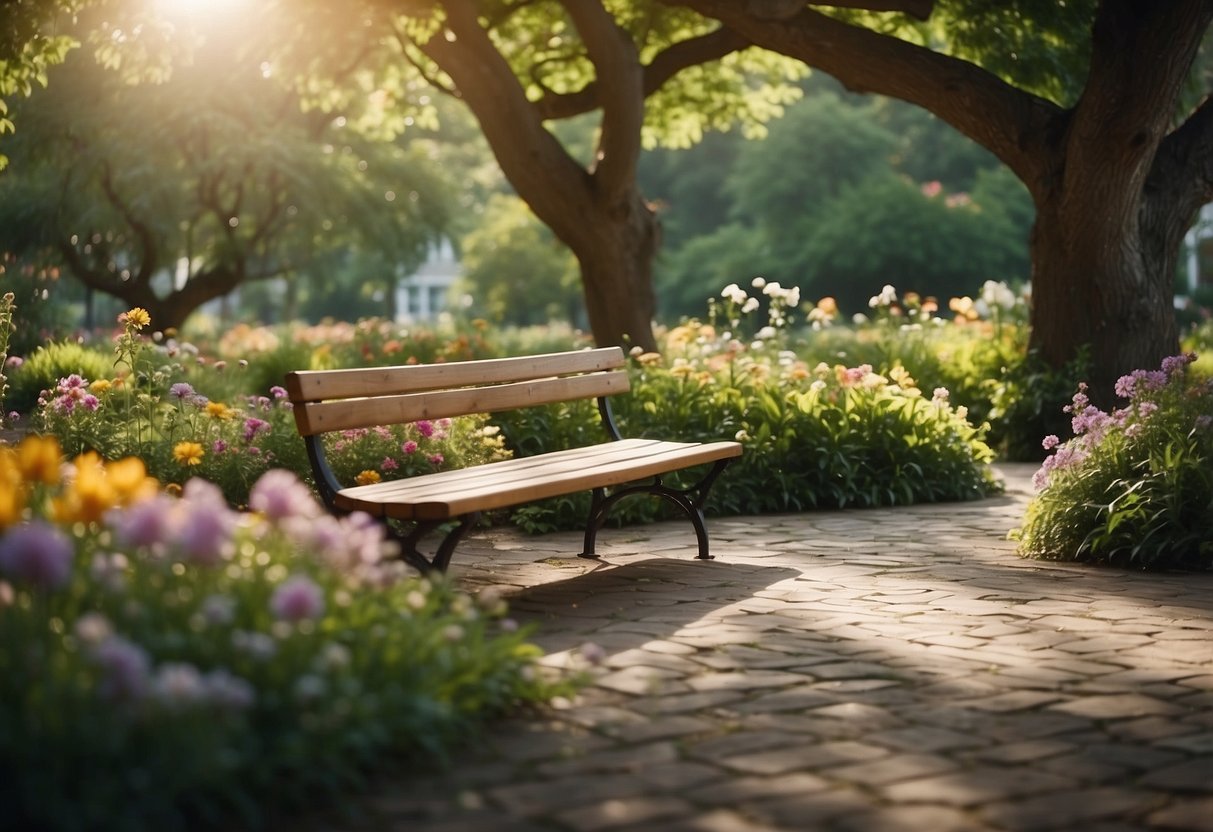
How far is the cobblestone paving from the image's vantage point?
3.34 m

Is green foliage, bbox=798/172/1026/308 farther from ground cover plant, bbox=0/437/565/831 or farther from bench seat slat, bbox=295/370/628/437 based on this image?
ground cover plant, bbox=0/437/565/831

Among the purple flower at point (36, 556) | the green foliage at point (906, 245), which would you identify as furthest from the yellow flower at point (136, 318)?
the green foliage at point (906, 245)

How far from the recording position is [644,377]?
1038 cm

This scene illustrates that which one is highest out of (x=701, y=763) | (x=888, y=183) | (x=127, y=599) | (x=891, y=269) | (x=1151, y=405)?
(x=888, y=183)

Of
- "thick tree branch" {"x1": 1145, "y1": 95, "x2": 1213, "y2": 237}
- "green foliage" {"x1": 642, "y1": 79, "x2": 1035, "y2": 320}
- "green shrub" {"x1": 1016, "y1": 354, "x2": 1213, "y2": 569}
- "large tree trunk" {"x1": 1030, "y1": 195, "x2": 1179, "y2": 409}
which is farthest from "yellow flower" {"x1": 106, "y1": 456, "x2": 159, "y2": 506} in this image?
"green foliage" {"x1": 642, "y1": 79, "x2": 1035, "y2": 320}

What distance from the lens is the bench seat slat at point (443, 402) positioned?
5543 millimetres

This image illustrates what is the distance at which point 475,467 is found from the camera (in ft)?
21.0

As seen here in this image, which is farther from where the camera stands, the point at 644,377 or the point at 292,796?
the point at 644,377

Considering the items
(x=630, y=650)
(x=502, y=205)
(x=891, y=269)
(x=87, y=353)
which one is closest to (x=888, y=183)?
(x=891, y=269)

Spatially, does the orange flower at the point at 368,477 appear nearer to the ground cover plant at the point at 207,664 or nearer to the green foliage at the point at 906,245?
the ground cover plant at the point at 207,664

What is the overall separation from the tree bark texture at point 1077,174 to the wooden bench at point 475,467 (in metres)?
4.87

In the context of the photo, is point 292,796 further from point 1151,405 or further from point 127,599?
point 1151,405

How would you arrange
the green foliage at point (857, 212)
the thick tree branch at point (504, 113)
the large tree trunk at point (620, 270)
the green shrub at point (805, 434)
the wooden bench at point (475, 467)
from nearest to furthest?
the wooden bench at point (475, 467), the green shrub at point (805, 434), the thick tree branch at point (504, 113), the large tree trunk at point (620, 270), the green foliage at point (857, 212)

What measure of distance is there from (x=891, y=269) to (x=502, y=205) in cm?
1135
